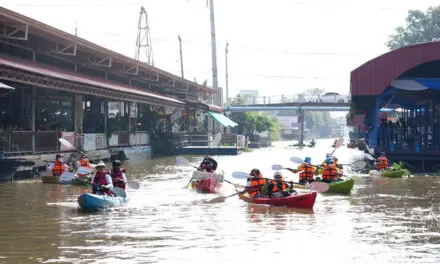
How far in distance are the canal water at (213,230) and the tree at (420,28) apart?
7169 cm

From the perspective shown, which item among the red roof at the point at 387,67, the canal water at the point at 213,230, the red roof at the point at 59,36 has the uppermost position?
the red roof at the point at 59,36

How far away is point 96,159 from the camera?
31.7 meters

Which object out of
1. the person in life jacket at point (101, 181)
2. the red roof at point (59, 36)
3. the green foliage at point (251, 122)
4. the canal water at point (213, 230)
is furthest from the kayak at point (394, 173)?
the green foliage at point (251, 122)

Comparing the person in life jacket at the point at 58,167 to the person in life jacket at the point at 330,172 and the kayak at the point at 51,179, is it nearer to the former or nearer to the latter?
the kayak at the point at 51,179

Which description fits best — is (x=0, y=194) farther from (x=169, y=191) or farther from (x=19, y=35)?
(x=19, y=35)

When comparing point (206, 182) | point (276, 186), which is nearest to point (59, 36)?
point (206, 182)

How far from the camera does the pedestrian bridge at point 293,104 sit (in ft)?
266

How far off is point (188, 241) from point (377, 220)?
5079 mm

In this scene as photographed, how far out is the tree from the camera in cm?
8875

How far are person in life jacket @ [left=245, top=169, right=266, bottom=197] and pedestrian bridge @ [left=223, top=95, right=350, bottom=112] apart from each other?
197 ft

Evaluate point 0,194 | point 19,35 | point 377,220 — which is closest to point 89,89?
point 19,35

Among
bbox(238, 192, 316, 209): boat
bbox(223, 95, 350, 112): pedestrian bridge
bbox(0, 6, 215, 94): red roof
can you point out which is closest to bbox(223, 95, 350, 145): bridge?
bbox(223, 95, 350, 112): pedestrian bridge

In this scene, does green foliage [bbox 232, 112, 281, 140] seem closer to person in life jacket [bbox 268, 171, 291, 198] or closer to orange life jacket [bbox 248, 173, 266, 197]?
orange life jacket [bbox 248, 173, 266, 197]

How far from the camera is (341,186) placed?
835 inches
